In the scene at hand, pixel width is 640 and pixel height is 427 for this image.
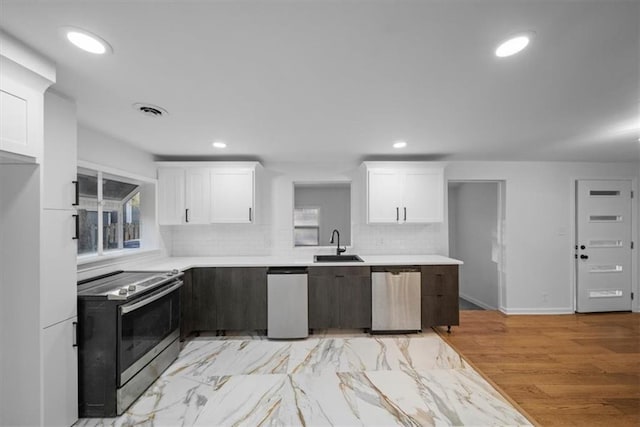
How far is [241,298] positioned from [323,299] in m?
1.03

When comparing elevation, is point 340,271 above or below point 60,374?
above

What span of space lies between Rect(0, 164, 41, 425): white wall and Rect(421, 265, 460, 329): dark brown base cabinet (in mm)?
3562

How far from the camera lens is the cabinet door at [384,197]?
148 inches

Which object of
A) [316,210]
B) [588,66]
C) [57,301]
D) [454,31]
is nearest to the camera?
[454,31]

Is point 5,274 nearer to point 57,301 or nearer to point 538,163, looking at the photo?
point 57,301

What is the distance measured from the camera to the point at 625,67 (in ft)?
5.24

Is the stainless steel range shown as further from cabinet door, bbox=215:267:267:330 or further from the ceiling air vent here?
the ceiling air vent

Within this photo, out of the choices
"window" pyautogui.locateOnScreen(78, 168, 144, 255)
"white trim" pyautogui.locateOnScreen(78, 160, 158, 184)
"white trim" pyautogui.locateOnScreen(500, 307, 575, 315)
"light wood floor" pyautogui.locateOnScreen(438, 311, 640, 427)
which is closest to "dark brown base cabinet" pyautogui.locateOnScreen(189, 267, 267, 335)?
"window" pyautogui.locateOnScreen(78, 168, 144, 255)

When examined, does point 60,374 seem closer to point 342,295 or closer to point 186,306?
point 186,306

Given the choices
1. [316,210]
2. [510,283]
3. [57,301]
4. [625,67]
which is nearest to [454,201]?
[510,283]

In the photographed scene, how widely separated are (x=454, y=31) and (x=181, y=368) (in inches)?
135

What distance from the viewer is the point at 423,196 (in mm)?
3783

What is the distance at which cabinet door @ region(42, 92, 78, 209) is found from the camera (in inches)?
69.9

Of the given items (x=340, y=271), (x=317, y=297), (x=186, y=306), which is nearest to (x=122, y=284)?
(x=186, y=306)
